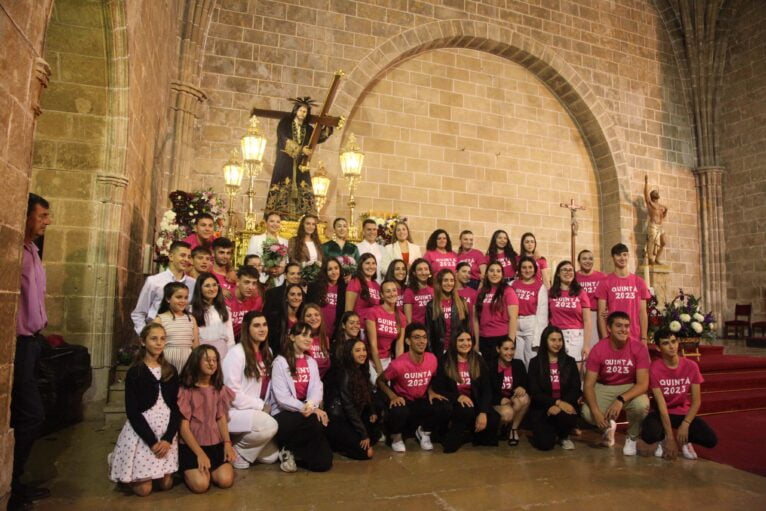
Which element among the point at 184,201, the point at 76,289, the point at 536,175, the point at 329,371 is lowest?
the point at 329,371

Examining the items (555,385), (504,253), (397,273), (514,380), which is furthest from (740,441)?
(397,273)

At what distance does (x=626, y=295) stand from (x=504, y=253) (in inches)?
55.4

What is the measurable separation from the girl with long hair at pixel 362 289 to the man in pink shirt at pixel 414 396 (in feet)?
2.37

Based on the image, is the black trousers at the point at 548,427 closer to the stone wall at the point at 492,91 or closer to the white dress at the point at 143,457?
the white dress at the point at 143,457

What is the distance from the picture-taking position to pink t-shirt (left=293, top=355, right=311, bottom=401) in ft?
13.0

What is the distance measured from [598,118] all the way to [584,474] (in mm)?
9255

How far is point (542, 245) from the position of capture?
1066 centimetres

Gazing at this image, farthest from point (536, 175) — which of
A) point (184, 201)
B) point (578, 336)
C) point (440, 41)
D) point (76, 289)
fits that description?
point (76, 289)

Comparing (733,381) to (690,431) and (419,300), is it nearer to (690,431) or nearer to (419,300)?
(690,431)

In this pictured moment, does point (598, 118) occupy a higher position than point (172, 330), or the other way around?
point (598, 118)

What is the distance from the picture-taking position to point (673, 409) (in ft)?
13.9

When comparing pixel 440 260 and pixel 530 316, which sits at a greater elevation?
pixel 440 260

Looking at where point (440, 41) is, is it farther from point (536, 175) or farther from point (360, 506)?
point (360, 506)

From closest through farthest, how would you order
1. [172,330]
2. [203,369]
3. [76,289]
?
1. [203,369]
2. [172,330]
3. [76,289]
